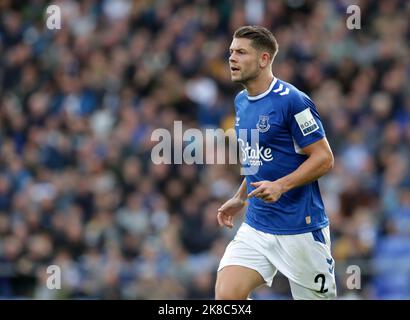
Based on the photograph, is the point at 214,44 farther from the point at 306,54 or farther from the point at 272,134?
the point at 272,134

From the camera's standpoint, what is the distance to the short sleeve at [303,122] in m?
7.21

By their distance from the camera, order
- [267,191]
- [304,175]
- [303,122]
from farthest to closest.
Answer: [303,122] < [304,175] < [267,191]

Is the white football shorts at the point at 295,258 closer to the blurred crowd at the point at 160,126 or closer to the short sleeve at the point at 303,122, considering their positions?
the short sleeve at the point at 303,122

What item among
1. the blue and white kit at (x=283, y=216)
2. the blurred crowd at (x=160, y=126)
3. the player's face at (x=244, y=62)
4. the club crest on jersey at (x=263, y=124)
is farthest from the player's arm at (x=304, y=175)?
the blurred crowd at (x=160, y=126)

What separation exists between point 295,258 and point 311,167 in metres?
0.76

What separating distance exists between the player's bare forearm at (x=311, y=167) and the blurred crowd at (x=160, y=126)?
16.0 ft

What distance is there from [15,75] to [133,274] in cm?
516

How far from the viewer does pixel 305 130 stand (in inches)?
284

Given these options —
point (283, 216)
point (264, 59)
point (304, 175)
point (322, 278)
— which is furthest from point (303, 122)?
point (322, 278)

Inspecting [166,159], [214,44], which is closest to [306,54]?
[214,44]

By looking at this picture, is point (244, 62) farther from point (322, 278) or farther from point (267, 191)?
point (322, 278)

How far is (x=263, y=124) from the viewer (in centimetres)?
737
